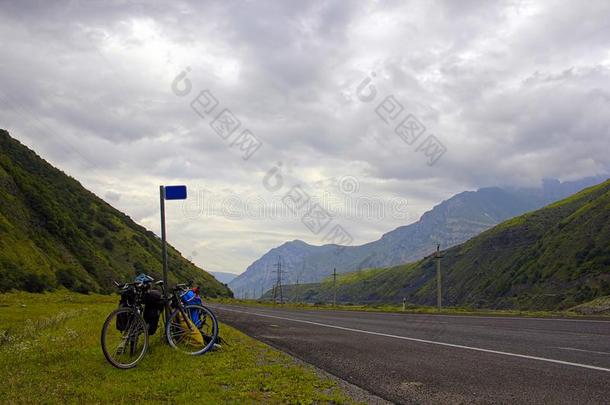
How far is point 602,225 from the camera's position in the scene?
96562 millimetres

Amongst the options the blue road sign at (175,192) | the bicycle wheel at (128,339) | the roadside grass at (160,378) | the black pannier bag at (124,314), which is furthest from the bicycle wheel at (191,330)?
the blue road sign at (175,192)

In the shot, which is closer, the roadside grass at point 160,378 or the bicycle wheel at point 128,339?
the roadside grass at point 160,378

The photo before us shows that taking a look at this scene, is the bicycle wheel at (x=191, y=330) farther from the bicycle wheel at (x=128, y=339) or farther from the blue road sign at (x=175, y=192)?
the blue road sign at (x=175, y=192)

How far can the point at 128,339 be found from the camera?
8469mm

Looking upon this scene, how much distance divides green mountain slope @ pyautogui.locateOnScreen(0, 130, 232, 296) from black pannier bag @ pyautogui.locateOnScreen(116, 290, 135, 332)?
51.6 metres

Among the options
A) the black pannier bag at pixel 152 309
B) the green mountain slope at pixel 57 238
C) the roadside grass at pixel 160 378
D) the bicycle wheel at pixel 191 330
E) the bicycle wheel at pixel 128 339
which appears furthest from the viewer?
the green mountain slope at pixel 57 238

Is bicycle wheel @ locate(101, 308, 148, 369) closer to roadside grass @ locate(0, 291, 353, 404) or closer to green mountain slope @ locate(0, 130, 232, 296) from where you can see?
roadside grass @ locate(0, 291, 353, 404)


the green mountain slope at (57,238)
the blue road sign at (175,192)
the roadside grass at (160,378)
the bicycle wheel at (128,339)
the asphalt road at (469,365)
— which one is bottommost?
the asphalt road at (469,365)

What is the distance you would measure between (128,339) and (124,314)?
0.43 metres

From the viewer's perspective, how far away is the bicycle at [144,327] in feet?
27.2

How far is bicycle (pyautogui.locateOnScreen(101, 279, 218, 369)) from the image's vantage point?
8281 millimetres

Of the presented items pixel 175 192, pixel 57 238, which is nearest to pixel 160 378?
pixel 175 192

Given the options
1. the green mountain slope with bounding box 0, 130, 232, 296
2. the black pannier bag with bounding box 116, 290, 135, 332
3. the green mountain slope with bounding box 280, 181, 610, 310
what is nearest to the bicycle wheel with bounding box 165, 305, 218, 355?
the black pannier bag with bounding box 116, 290, 135, 332

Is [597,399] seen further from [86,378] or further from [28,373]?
[28,373]
